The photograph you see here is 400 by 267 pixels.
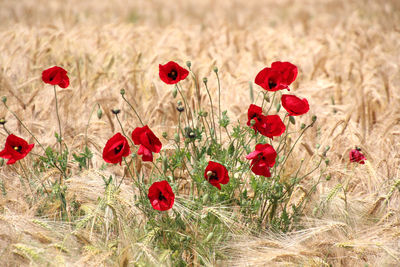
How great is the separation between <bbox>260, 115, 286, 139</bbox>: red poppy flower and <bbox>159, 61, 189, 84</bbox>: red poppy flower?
39cm

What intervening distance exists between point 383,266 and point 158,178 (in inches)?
35.8

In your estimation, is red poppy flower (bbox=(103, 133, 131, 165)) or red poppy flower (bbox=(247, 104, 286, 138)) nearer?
red poppy flower (bbox=(103, 133, 131, 165))

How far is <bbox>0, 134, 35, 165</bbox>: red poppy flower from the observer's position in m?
1.65

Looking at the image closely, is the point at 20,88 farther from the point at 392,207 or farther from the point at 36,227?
the point at 392,207

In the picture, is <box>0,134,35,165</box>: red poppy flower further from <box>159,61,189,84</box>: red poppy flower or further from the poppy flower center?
the poppy flower center

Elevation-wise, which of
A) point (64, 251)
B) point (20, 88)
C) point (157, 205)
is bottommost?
point (64, 251)

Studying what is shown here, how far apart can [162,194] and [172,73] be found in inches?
21.0

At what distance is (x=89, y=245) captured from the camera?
1560mm

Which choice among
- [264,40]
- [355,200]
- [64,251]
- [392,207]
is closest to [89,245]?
[64,251]

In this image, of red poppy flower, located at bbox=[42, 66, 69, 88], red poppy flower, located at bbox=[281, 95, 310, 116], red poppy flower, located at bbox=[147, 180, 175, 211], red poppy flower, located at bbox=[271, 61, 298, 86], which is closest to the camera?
red poppy flower, located at bbox=[147, 180, 175, 211]

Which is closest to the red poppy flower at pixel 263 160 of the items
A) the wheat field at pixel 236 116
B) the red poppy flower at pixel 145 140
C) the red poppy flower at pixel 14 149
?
the wheat field at pixel 236 116

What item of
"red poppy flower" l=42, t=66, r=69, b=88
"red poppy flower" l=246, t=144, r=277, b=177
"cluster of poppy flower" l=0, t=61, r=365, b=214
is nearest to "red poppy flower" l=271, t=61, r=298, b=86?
"cluster of poppy flower" l=0, t=61, r=365, b=214

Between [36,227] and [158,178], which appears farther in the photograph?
[158,178]

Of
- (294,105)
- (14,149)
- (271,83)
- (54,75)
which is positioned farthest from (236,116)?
(14,149)
